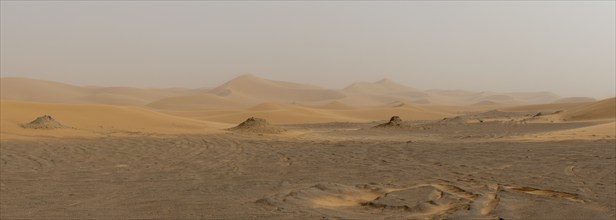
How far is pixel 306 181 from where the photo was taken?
861cm

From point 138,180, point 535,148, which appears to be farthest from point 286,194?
point 535,148

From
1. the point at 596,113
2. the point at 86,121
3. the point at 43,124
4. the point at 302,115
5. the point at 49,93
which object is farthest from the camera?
the point at 49,93

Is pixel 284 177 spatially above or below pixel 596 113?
below

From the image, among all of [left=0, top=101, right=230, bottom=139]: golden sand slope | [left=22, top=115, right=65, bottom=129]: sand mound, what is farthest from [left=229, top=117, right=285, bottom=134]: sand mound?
[left=22, top=115, right=65, bottom=129]: sand mound

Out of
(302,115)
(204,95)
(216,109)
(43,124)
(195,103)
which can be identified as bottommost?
(43,124)

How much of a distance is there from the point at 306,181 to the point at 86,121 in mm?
14824

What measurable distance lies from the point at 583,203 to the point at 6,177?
9.21 metres

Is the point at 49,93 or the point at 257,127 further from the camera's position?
the point at 49,93

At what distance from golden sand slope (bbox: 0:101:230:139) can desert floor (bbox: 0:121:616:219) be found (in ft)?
8.45

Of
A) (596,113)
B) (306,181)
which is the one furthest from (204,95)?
(306,181)

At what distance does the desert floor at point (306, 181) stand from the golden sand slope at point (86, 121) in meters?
2.58

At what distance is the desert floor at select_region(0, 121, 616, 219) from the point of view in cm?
630

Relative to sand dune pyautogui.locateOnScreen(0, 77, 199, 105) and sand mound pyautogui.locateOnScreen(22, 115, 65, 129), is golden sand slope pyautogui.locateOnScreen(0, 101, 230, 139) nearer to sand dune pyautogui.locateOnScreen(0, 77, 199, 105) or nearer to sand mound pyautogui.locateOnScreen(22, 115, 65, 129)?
sand mound pyautogui.locateOnScreen(22, 115, 65, 129)

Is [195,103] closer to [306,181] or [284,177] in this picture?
[284,177]
